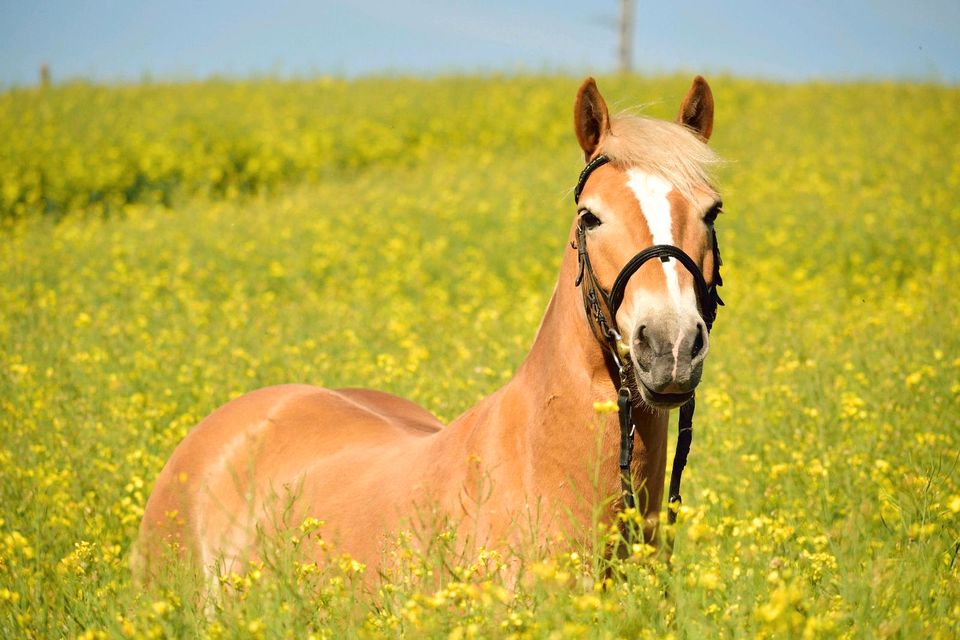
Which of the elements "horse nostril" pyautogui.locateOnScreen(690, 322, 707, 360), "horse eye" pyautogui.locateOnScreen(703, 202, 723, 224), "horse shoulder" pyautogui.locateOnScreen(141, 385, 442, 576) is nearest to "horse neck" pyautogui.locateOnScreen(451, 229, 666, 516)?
"horse nostril" pyautogui.locateOnScreen(690, 322, 707, 360)

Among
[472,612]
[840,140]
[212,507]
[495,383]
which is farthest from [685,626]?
[840,140]

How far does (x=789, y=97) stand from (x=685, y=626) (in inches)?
1002

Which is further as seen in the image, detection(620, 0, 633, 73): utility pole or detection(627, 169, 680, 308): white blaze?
detection(620, 0, 633, 73): utility pole

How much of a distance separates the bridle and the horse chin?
0.52ft

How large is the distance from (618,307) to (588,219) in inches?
14.4

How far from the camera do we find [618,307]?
287 cm

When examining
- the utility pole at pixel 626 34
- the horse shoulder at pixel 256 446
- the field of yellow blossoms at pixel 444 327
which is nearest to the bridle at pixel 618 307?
the field of yellow blossoms at pixel 444 327

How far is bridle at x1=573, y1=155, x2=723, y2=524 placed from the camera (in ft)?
9.12

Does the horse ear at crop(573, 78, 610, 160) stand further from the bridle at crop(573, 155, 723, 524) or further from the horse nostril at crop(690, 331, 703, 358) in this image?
the horse nostril at crop(690, 331, 703, 358)

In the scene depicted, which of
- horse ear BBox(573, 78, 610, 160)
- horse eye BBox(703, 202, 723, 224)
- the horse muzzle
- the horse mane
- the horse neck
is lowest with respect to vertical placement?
the horse neck

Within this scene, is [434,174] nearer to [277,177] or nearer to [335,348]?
[277,177]

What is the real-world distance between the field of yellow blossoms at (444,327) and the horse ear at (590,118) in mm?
1258

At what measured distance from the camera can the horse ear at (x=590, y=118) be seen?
3.23 metres

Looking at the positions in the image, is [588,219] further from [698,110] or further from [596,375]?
[698,110]
